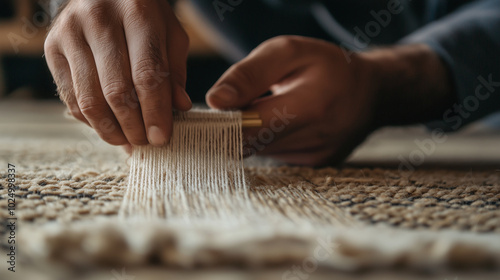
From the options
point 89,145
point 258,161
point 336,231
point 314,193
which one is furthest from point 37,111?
point 336,231

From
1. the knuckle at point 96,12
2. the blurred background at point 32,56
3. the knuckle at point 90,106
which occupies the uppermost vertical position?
the knuckle at point 96,12

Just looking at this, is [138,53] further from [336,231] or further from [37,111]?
[37,111]

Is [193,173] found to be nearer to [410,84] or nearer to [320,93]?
[320,93]

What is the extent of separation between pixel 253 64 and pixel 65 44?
26 cm

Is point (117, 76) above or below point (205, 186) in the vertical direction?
above

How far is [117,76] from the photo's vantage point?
464mm

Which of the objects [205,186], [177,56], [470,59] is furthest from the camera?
[470,59]

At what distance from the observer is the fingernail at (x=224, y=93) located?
551 millimetres

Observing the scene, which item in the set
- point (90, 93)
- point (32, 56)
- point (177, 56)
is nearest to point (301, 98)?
point (177, 56)

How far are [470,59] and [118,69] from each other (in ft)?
2.24

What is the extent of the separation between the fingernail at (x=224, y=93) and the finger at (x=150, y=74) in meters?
0.09

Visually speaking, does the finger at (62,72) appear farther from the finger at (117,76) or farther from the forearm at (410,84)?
the forearm at (410,84)

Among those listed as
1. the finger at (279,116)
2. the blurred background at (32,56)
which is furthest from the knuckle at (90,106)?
the blurred background at (32,56)

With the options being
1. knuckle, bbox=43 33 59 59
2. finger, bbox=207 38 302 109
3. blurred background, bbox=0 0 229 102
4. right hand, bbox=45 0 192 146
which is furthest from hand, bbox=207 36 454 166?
blurred background, bbox=0 0 229 102
